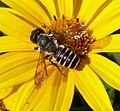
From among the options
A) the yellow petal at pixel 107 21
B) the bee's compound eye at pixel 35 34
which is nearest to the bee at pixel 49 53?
the bee's compound eye at pixel 35 34

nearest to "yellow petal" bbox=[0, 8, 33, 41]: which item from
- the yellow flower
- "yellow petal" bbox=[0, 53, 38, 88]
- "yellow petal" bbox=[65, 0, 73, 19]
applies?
the yellow flower

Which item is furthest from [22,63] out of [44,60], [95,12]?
[95,12]

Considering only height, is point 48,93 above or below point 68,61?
below

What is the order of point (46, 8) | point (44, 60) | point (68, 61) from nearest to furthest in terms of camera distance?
point (68, 61) → point (44, 60) → point (46, 8)

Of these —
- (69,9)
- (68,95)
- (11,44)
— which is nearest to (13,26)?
(11,44)

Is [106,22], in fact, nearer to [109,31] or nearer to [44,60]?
[109,31]

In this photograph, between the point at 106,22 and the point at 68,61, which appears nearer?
the point at 68,61

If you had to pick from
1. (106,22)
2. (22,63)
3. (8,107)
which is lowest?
(8,107)
